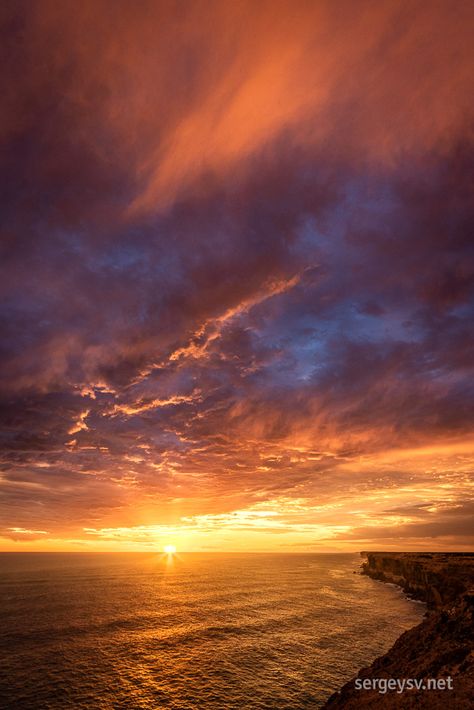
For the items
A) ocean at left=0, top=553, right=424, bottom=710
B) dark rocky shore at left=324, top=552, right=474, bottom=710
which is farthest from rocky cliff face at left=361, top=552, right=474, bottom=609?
dark rocky shore at left=324, top=552, right=474, bottom=710

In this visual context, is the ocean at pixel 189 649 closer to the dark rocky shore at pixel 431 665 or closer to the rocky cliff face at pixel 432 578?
the rocky cliff face at pixel 432 578

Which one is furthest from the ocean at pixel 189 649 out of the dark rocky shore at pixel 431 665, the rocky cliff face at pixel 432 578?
the dark rocky shore at pixel 431 665

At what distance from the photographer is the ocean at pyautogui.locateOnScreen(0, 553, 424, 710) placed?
1451 inches

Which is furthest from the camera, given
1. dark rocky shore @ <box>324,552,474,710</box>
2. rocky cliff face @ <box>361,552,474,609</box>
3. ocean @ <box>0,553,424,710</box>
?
rocky cliff face @ <box>361,552,474,609</box>

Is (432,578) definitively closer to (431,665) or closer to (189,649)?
(189,649)

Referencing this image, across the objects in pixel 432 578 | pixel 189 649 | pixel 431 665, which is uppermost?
pixel 431 665

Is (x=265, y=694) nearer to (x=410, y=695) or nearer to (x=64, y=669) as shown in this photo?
(x=64, y=669)

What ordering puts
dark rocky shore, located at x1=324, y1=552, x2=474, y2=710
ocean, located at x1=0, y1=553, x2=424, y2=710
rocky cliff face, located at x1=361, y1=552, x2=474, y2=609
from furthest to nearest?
rocky cliff face, located at x1=361, y1=552, x2=474, y2=609
ocean, located at x1=0, y1=553, x2=424, y2=710
dark rocky shore, located at x1=324, y1=552, x2=474, y2=710

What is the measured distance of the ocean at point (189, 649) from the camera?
3684 centimetres

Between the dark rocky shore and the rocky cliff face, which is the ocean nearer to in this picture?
the rocky cliff face

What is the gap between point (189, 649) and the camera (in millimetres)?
53281

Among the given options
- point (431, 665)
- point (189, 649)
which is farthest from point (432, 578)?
point (431, 665)

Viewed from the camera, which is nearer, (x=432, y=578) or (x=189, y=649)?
(x=189, y=649)

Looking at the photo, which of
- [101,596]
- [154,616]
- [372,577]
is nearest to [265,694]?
[154,616]
